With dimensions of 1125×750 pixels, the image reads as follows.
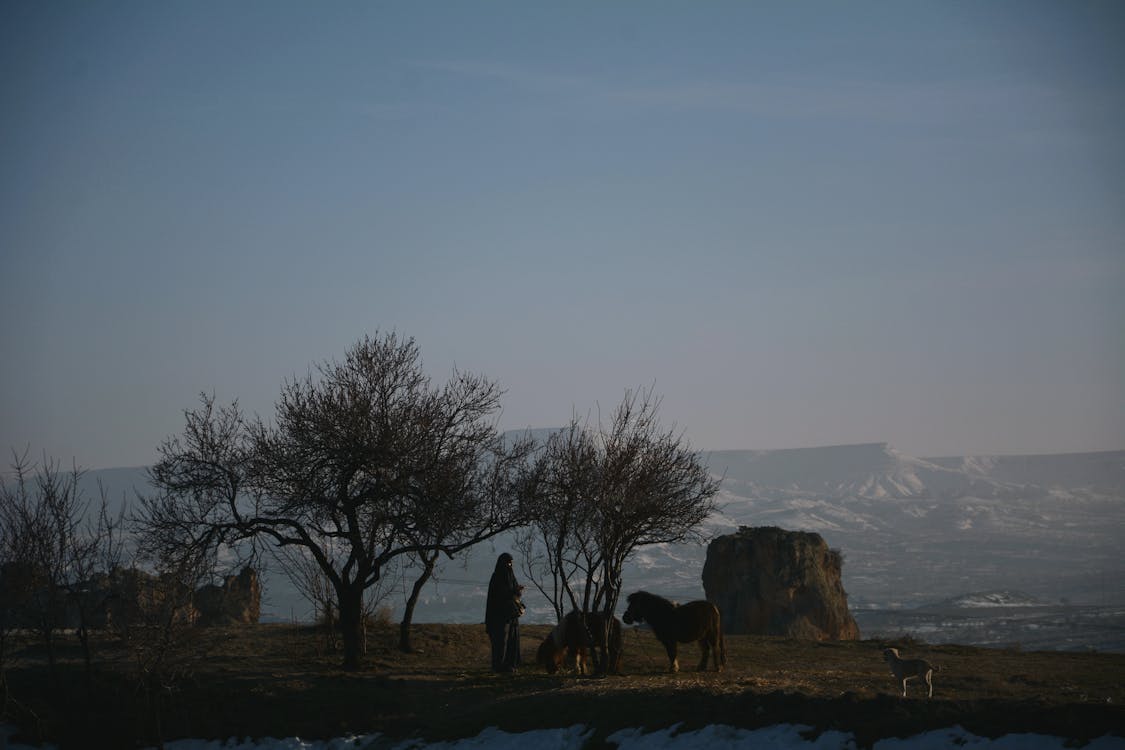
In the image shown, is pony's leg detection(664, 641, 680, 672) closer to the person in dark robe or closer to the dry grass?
the dry grass

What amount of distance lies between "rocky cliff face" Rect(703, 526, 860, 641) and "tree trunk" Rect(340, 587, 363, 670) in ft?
60.0

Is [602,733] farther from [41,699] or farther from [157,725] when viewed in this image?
[41,699]

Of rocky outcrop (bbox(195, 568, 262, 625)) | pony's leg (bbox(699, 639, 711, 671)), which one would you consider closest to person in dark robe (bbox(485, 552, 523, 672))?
pony's leg (bbox(699, 639, 711, 671))

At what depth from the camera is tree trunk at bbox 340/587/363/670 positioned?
839 inches

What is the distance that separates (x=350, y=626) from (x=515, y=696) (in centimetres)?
542

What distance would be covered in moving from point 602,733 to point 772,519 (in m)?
176

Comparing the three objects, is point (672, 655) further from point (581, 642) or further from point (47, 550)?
point (47, 550)

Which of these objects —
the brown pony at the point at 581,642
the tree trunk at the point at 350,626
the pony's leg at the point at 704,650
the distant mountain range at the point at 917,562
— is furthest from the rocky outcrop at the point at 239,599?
the distant mountain range at the point at 917,562

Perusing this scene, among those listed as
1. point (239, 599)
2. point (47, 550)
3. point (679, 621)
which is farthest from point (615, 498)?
point (239, 599)

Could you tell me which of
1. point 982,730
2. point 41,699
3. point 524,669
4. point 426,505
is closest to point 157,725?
point 41,699

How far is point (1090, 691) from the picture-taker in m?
16.9

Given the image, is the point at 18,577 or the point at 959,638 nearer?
the point at 18,577

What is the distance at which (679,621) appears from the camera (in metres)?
20.3

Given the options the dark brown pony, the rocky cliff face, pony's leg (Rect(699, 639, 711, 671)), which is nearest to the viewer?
the dark brown pony
